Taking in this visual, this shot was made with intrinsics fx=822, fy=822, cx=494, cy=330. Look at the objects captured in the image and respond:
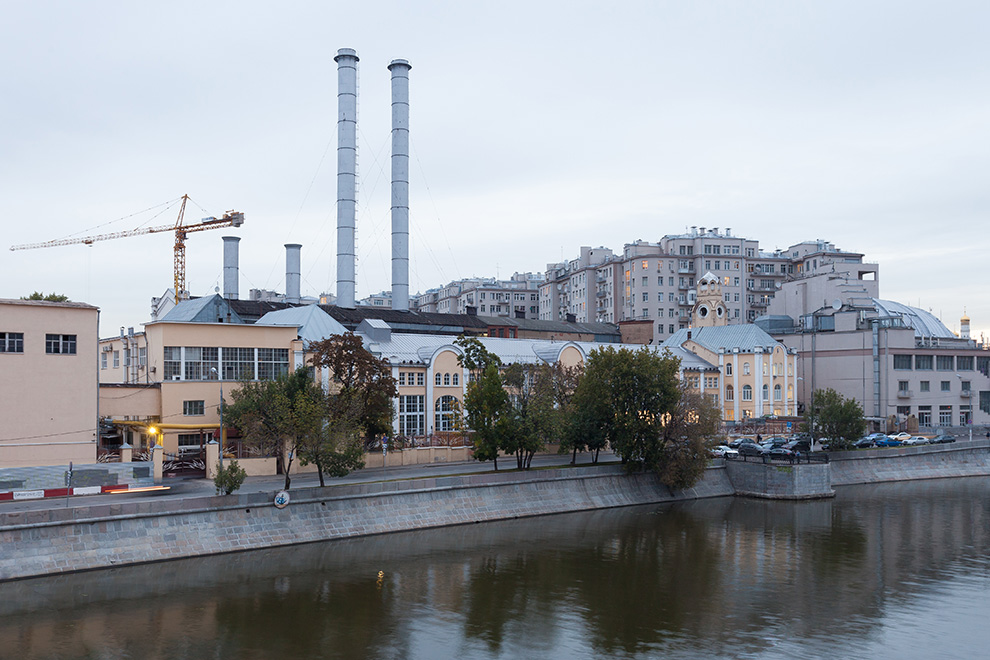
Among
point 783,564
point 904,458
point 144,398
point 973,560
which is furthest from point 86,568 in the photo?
point 904,458

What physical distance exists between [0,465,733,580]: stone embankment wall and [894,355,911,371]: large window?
55.4 metres

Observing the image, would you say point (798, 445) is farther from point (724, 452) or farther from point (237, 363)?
point (237, 363)

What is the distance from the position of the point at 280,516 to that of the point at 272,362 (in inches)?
809

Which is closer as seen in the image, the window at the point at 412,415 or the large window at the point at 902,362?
the window at the point at 412,415

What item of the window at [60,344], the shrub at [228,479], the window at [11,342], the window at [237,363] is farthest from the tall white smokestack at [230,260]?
the shrub at [228,479]

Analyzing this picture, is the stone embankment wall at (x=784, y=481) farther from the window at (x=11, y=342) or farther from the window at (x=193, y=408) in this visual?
the window at (x=11, y=342)

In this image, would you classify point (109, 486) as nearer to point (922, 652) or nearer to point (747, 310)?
point (922, 652)

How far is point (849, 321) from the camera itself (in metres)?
105

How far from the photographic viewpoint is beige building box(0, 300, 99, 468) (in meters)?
49.7

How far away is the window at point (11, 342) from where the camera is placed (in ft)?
164

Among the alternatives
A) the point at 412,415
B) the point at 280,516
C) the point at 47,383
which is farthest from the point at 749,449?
the point at 47,383

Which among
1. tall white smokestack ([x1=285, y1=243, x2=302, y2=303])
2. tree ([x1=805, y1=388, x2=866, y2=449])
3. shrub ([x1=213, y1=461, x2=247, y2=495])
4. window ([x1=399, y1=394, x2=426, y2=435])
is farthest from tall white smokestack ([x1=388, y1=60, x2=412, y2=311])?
shrub ([x1=213, y1=461, x2=247, y2=495])

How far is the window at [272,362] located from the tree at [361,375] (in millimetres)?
6292

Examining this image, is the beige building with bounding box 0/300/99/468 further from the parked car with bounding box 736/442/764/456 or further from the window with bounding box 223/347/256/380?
the parked car with bounding box 736/442/764/456
